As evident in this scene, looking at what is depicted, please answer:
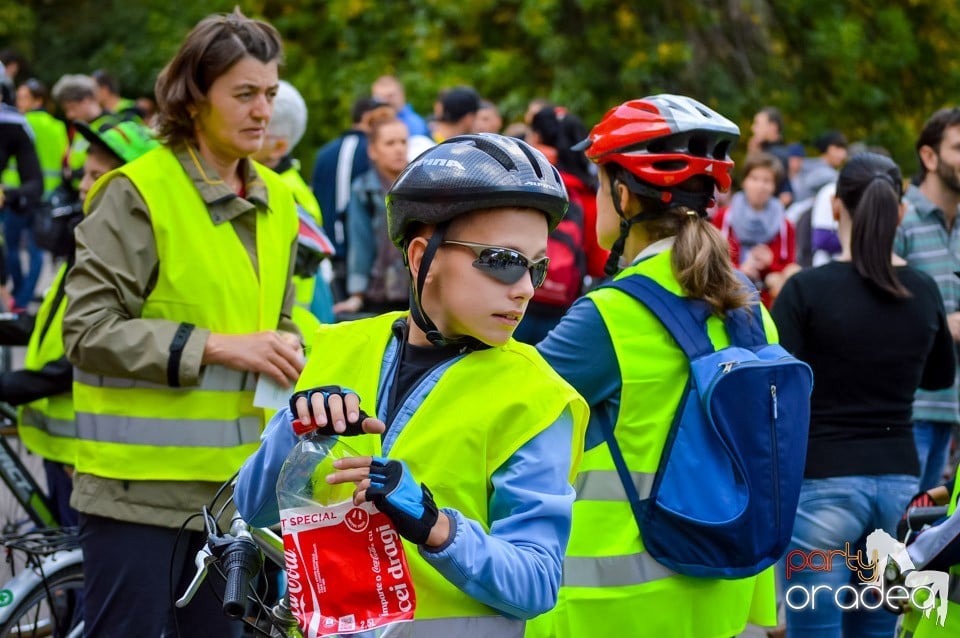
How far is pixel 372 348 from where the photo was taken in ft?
8.96

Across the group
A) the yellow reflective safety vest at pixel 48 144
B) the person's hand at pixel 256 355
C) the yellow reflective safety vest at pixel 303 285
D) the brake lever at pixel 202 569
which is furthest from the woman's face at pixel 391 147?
the yellow reflective safety vest at pixel 48 144

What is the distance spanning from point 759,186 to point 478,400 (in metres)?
8.56

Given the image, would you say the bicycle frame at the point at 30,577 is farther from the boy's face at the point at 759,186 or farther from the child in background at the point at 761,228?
the boy's face at the point at 759,186

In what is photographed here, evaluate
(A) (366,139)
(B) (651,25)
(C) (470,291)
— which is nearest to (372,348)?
(C) (470,291)

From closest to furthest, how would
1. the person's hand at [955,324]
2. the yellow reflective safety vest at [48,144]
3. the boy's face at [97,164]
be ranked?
the boy's face at [97,164] → the person's hand at [955,324] → the yellow reflective safety vest at [48,144]

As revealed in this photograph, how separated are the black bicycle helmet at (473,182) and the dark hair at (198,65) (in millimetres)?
1494

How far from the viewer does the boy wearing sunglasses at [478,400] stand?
8.15 feet

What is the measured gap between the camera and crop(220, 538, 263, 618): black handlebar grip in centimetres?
251

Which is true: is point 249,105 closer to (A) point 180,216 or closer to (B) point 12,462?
(A) point 180,216

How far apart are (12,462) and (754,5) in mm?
14556

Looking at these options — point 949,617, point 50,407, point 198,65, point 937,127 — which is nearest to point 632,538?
point 949,617

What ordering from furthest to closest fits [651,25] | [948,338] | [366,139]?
[651,25] → [366,139] → [948,338]

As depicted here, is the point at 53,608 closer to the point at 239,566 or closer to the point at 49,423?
the point at 49,423

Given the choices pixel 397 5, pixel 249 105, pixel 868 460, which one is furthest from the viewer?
pixel 397 5
